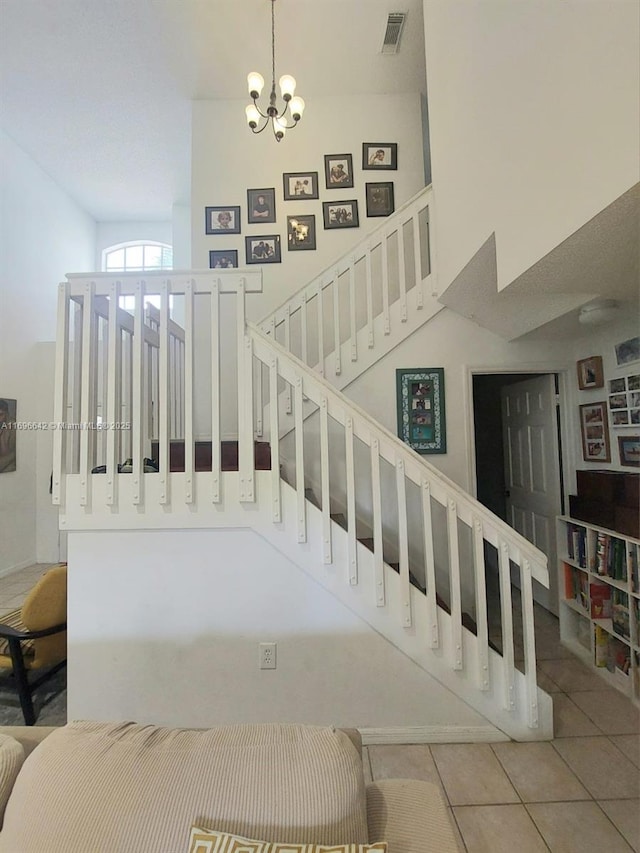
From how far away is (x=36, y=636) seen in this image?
87.8 inches

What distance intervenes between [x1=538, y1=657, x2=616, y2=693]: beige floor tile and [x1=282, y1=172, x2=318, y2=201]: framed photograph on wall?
14.1ft

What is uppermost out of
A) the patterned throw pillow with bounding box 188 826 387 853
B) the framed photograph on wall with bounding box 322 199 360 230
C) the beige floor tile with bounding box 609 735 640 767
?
the framed photograph on wall with bounding box 322 199 360 230

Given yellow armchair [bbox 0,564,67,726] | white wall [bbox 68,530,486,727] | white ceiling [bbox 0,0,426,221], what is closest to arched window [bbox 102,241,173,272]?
white ceiling [bbox 0,0,426,221]

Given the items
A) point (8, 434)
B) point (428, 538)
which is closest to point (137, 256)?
point (8, 434)

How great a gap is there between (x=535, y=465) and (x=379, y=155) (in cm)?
328

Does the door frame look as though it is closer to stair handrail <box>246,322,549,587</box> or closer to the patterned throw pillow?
stair handrail <box>246,322,549,587</box>

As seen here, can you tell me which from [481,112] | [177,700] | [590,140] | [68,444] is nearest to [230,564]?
[177,700]

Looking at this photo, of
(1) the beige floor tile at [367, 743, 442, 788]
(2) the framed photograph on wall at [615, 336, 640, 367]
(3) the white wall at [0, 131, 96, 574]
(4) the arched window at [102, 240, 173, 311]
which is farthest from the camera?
(4) the arched window at [102, 240, 173, 311]

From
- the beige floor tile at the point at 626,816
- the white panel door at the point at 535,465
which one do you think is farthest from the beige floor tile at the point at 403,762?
the white panel door at the point at 535,465

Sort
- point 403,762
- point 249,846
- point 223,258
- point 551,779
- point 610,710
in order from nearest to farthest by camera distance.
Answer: point 249,846 → point 551,779 → point 403,762 → point 610,710 → point 223,258

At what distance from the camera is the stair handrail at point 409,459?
84.2 inches

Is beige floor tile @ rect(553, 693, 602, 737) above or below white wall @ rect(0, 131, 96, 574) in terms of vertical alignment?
below

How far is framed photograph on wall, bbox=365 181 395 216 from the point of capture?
4238 mm

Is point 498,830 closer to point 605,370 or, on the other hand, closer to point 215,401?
point 215,401
